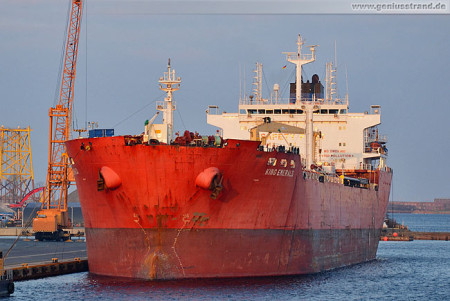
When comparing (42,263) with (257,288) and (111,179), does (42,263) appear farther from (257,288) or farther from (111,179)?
(257,288)

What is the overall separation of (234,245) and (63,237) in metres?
34.0

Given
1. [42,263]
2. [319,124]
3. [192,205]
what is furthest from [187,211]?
[319,124]

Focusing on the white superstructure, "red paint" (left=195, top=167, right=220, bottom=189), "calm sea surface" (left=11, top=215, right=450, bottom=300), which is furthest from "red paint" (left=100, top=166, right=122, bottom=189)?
the white superstructure

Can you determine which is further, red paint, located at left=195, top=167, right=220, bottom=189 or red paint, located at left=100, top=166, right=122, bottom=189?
red paint, located at left=100, top=166, right=122, bottom=189

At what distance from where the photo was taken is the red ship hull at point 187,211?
103ft

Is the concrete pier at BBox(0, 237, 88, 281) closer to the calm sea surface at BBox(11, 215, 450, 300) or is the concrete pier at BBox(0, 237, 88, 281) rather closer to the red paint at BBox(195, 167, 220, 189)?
the calm sea surface at BBox(11, 215, 450, 300)

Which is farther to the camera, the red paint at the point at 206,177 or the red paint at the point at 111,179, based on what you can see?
the red paint at the point at 111,179

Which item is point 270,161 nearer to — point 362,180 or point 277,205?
point 277,205

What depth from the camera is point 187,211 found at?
31562 millimetres

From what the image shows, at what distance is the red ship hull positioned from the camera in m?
31.4

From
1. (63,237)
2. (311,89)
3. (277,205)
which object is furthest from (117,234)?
(63,237)

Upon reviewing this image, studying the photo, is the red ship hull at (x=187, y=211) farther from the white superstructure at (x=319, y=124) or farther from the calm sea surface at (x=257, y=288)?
the white superstructure at (x=319, y=124)

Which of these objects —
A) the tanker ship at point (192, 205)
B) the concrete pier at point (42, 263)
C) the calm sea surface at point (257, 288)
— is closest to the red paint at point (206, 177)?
the tanker ship at point (192, 205)

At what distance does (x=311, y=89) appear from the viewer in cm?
5288
